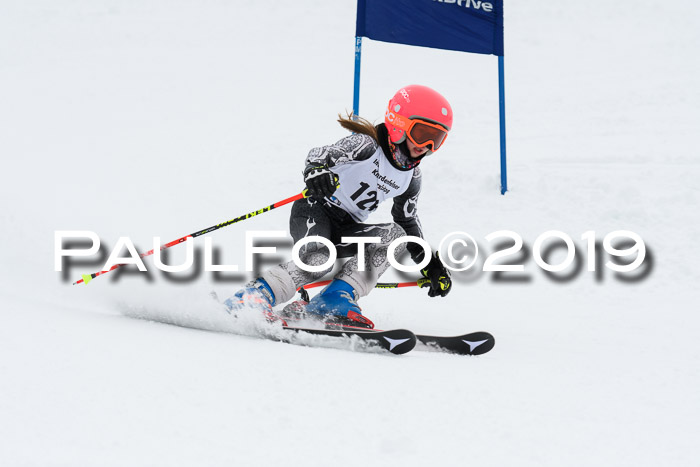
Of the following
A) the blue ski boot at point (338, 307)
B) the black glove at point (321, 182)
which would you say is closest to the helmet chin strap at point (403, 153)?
the black glove at point (321, 182)

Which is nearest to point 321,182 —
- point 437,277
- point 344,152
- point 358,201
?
point 344,152

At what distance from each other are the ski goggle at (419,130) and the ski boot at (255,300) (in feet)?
3.83

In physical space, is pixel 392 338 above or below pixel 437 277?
below

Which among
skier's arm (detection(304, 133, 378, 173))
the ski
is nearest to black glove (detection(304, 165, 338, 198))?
skier's arm (detection(304, 133, 378, 173))

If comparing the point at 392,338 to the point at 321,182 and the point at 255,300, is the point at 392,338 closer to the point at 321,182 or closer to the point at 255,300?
the point at 255,300

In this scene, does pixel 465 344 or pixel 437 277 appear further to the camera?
pixel 437 277

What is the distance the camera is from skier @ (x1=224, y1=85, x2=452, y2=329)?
392 centimetres

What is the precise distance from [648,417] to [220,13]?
15.7m

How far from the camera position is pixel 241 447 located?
2227 millimetres

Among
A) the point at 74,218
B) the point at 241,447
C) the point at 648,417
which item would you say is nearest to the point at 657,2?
the point at 74,218

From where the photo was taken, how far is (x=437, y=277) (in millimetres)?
4398

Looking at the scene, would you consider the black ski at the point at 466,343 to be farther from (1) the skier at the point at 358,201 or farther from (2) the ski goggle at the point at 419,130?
(2) the ski goggle at the point at 419,130

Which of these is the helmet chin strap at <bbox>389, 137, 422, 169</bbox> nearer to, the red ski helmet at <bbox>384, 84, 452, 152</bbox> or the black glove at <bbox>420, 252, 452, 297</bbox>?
the red ski helmet at <bbox>384, 84, 452, 152</bbox>

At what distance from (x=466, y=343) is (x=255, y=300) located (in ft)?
3.83
